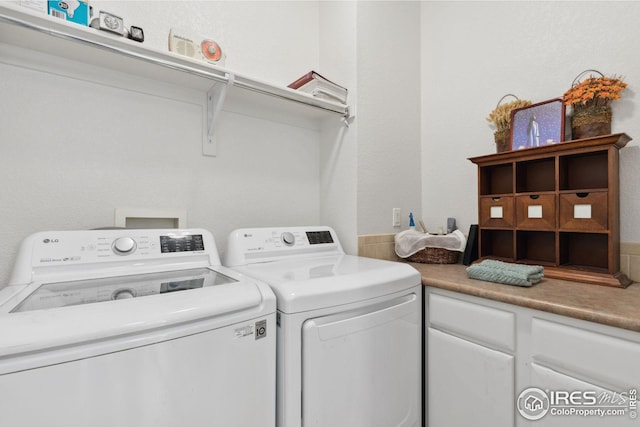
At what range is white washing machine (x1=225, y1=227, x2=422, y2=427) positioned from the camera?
0.95m

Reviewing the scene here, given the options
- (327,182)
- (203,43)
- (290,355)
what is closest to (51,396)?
(290,355)

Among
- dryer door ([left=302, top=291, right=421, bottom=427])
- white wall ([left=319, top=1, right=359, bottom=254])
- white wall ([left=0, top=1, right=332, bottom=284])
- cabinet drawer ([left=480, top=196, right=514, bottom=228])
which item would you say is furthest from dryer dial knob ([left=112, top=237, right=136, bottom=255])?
cabinet drawer ([left=480, top=196, right=514, bottom=228])

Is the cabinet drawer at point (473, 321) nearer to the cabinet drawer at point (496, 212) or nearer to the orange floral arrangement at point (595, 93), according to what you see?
the cabinet drawer at point (496, 212)

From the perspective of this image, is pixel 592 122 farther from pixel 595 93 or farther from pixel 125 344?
pixel 125 344

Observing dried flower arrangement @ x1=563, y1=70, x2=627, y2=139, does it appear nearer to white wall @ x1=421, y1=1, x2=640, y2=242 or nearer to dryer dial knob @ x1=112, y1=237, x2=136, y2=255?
white wall @ x1=421, y1=1, x2=640, y2=242

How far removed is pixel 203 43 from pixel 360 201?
111cm

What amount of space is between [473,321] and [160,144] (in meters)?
1.59

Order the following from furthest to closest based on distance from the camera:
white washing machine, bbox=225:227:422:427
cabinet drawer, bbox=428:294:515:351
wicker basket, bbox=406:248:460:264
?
1. wicker basket, bbox=406:248:460:264
2. cabinet drawer, bbox=428:294:515:351
3. white washing machine, bbox=225:227:422:427

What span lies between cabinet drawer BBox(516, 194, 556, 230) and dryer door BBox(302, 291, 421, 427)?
65 centimetres

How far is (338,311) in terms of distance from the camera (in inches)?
40.3

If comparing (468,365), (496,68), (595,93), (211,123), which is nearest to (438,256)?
(468,365)

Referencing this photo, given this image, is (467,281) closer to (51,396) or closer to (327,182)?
(327,182)
